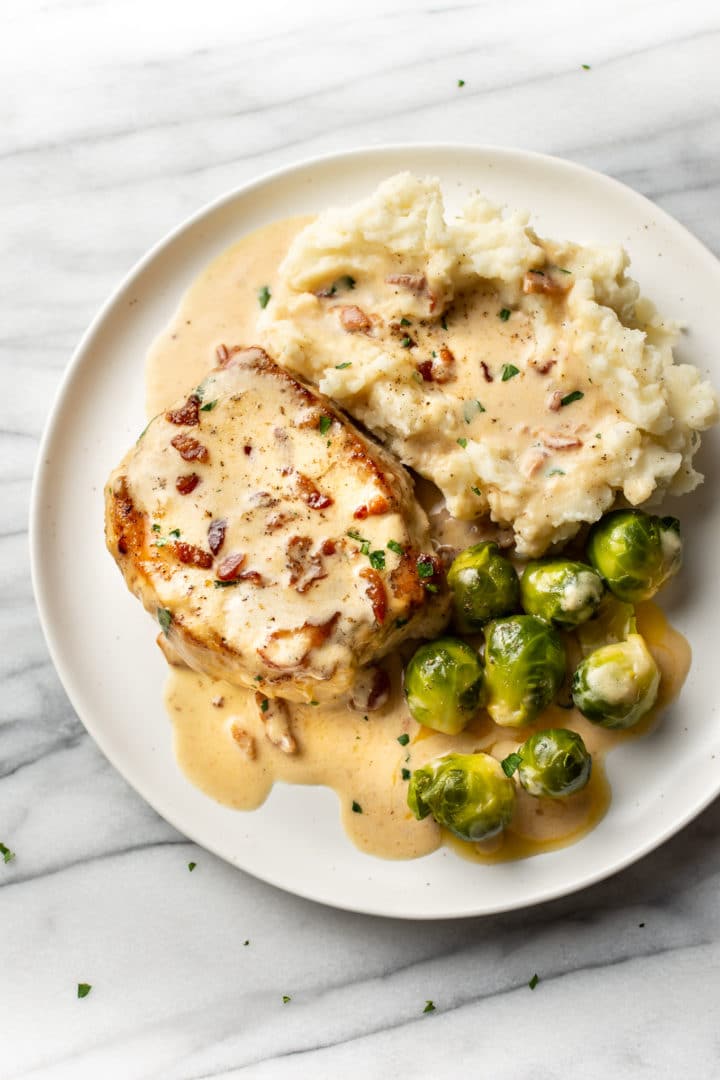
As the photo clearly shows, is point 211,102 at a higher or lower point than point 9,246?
higher

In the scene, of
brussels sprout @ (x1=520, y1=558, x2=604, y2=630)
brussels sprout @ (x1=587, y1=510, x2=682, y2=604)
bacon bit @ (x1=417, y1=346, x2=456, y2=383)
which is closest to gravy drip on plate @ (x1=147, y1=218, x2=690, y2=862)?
brussels sprout @ (x1=587, y1=510, x2=682, y2=604)

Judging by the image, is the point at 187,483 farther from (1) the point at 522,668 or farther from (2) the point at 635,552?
(2) the point at 635,552

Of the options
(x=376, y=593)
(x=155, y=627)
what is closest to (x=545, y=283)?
(x=376, y=593)

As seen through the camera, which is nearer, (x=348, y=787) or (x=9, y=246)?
(x=348, y=787)

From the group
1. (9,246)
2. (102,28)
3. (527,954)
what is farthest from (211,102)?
(527,954)

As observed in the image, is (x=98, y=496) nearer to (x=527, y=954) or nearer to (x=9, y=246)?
(x=9, y=246)

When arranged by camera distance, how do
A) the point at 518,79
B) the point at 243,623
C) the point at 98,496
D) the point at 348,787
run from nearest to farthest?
the point at 243,623, the point at 348,787, the point at 98,496, the point at 518,79

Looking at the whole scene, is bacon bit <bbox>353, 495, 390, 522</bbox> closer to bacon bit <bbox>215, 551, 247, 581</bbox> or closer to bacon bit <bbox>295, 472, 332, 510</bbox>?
bacon bit <bbox>295, 472, 332, 510</bbox>

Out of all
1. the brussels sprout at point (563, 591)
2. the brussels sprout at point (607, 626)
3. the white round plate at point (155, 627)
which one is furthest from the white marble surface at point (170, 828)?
the brussels sprout at point (563, 591)
